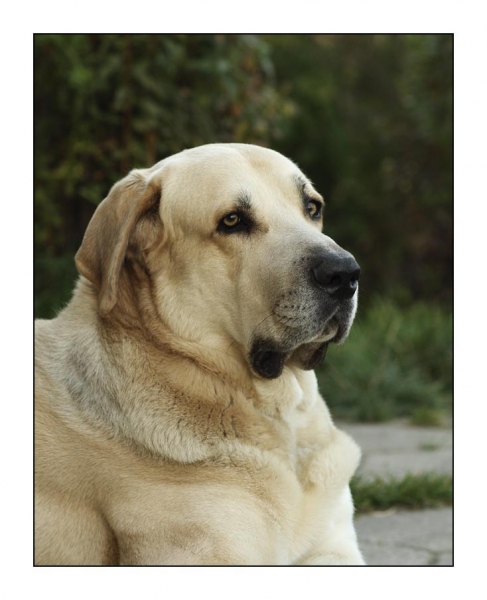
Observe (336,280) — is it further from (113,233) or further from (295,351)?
(113,233)

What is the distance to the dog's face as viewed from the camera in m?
2.85

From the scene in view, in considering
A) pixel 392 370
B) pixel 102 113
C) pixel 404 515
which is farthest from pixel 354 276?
pixel 392 370

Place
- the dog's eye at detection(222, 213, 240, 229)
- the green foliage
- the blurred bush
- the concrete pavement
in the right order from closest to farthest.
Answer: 1. the dog's eye at detection(222, 213, 240, 229)
2. the concrete pavement
3. the blurred bush
4. the green foliage

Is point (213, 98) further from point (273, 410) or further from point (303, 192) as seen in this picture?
point (273, 410)

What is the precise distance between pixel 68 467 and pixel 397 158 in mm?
10401

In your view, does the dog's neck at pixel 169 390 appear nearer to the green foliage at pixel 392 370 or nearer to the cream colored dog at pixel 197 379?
the cream colored dog at pixel 197 379

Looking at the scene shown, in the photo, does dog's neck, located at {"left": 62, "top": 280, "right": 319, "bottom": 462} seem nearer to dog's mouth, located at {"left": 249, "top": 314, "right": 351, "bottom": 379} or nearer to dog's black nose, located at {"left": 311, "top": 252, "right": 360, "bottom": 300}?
dog's mouth, located at {"left": 249, "top": 314, "right": 351, "bottom": 379}

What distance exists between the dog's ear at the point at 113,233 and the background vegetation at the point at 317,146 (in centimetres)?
126

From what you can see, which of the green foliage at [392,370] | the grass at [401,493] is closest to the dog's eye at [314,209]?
the grass at [401,493]

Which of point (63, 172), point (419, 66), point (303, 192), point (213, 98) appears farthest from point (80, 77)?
point (419, 66)

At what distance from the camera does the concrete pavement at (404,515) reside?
3.75 m

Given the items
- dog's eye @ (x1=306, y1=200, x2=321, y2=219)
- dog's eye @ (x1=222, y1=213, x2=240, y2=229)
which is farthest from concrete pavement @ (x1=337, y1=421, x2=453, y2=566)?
dog's eye @ (x1=222, y1=213, x2=240, y2=229)

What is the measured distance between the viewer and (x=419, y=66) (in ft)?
37.8

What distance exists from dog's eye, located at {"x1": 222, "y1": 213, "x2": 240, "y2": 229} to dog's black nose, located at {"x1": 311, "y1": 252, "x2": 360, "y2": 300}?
15.3 inches
